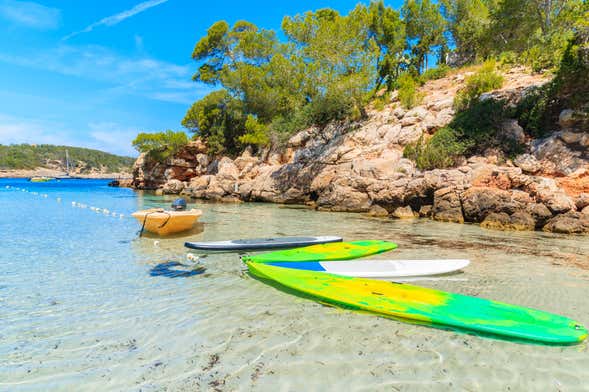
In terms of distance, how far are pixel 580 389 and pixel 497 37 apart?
33.5 m

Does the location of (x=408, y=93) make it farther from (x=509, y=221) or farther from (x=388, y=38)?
(x=509, y=221)

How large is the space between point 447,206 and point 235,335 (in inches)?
457

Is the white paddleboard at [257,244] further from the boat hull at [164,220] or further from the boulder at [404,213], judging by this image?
the boulder at [404,213]

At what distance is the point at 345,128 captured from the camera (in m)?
23.4

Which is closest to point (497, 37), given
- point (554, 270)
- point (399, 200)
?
point (399, 200)

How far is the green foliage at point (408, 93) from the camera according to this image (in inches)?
850

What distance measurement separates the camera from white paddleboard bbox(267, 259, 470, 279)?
18.3 ft

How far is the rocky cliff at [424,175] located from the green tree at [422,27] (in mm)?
6500

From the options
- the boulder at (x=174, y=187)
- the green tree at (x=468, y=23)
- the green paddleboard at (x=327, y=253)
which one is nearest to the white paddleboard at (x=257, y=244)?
the green paddleboard at (x=327, y=253)

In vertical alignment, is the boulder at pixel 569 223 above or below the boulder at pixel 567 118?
below

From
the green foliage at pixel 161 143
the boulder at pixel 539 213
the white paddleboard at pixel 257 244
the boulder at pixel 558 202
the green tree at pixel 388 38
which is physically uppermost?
the green tree at pixel 388 38

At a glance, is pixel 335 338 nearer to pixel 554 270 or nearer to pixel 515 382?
pixel 515 382

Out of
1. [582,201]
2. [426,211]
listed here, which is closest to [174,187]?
[426,211]

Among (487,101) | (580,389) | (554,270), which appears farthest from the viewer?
(487,101)
